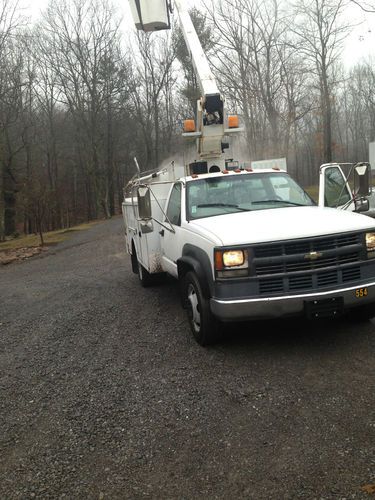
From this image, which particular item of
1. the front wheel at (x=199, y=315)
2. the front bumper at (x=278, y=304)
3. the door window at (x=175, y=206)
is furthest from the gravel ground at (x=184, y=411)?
the door window at (x=175, y=206)

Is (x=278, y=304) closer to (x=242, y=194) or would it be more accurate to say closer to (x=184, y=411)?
(x=184, y=411)

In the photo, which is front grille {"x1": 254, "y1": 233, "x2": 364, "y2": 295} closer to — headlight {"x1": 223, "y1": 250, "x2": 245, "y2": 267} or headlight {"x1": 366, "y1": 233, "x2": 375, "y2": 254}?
headlight {"x1": 223, "y1": 250, "x2": 245, "y2": 267}

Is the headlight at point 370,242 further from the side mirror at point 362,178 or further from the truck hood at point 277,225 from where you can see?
the side mirror at point 362,178

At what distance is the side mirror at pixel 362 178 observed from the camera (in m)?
5.91

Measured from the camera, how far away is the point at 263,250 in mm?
4277

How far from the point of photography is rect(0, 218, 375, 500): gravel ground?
2729 mm

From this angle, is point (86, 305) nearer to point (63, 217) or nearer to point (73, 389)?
point (73, 389)

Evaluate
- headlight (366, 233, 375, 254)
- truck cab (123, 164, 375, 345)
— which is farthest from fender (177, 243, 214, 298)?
headlight (366, 233, 375, 254)

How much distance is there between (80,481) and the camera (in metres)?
2.81

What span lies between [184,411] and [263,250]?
1696mm

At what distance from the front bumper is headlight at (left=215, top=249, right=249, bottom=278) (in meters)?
0.27

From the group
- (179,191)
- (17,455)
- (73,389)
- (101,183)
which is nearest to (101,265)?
(179,191)

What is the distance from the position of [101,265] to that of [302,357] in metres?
8.56

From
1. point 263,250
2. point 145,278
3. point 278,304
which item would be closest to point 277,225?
point 263,250
